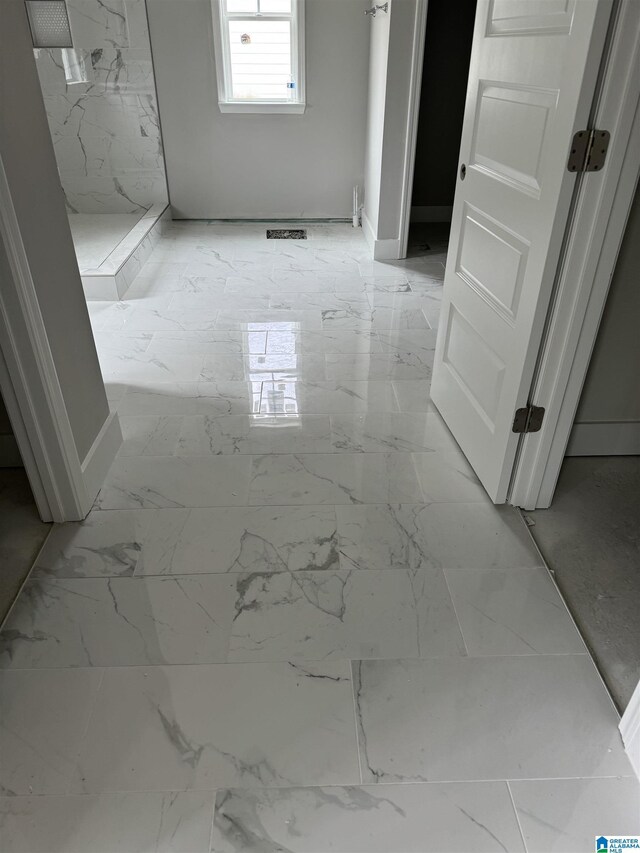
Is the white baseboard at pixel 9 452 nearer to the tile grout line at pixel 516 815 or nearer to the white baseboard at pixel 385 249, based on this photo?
the tile grout line at pixel 516 815

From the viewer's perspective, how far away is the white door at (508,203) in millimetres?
1510

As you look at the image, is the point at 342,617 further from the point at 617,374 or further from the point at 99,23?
the point at 99,23

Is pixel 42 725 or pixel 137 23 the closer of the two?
pixel 42 725

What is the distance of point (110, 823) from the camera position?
1227 mm

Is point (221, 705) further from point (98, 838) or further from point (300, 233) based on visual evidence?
point (300, 233)

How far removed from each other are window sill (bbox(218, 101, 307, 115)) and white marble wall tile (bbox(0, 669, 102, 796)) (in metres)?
4.45

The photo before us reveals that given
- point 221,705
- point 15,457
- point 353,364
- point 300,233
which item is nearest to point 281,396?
point 353,364

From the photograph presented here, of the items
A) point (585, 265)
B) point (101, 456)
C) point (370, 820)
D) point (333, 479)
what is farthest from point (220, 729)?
point (585, 265)

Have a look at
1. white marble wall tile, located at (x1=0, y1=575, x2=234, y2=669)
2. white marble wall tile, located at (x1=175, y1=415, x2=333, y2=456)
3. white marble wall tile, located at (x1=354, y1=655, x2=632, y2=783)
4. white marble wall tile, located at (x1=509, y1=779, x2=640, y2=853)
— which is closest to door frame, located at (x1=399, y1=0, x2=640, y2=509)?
white marble wall tile, located at (x1=354, y1=655, x2=632, y2=783)

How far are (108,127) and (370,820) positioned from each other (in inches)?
198

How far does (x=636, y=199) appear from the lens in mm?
1765

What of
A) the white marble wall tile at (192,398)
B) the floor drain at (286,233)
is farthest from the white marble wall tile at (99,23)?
the white marble wall tile at (192,398)

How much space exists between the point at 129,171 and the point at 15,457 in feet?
11.4

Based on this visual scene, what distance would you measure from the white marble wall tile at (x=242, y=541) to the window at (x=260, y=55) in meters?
3.89
